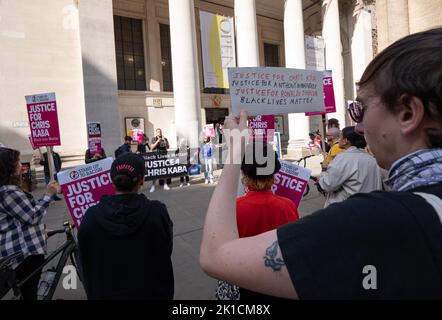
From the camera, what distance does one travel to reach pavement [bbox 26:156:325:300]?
4.00 m

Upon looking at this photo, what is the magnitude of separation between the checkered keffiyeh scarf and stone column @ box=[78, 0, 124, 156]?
1445 centimetres

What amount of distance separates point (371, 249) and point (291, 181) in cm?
335

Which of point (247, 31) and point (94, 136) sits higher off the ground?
point (247, 31)

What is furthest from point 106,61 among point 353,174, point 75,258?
point 353,174

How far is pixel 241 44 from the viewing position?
17.0 metres

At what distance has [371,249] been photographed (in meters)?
0.72

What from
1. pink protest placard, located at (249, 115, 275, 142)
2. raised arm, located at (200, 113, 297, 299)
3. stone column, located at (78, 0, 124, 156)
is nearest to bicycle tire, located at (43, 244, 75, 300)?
raised arm, located at (200, 113, 297, 299)

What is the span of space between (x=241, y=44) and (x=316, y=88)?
50.1ft

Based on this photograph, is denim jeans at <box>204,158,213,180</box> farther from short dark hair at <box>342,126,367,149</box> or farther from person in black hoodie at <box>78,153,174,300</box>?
A: person in black hoodie at <box>78,153,174,300</box>

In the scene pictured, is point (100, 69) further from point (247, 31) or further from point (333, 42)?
point (333, 42)

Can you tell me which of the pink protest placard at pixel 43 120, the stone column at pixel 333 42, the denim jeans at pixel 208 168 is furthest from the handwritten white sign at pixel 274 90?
the stone column at pixel 333 42

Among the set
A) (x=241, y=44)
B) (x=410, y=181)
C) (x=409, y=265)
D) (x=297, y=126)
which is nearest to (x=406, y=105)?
(x=410, y=181)

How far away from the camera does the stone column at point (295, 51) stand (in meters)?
18.6
